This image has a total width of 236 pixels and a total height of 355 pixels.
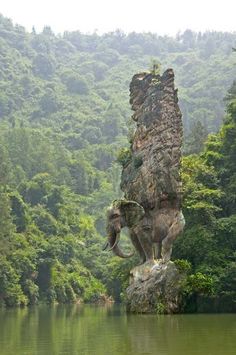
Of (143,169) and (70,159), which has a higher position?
(70,159)

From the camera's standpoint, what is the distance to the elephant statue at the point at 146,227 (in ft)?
71.7

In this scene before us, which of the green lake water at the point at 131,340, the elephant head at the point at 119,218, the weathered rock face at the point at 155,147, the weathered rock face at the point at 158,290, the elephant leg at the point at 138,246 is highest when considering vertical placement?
the weathered rock face at the point at 155,147

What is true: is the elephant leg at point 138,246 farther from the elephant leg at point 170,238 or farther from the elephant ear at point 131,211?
the elephant leg at point 170,238

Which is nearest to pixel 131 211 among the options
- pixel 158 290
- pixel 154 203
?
pixel 154 203

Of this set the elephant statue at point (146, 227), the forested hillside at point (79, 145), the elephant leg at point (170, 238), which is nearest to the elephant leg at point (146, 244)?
the elephant statue at point (146, 227)

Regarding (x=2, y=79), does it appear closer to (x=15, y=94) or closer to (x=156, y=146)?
(x=15, y=94)

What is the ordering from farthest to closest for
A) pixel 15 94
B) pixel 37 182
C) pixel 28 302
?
pixel 15 94
pixel 37 182
pixel 28 302

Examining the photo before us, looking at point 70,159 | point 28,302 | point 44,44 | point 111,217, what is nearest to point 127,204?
point 111,217

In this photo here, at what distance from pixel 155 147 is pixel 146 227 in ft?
9.49

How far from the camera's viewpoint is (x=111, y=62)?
508 ft

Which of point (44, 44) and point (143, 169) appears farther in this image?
point (44, 44)

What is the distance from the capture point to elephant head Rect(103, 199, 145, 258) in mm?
21797

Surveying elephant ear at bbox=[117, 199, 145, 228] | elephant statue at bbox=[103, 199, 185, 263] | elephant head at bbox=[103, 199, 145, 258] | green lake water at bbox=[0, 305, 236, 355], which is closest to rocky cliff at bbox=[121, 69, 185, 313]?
elephant statue at bbox=[103, 199, 185, 263]

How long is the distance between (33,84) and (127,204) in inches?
3691
